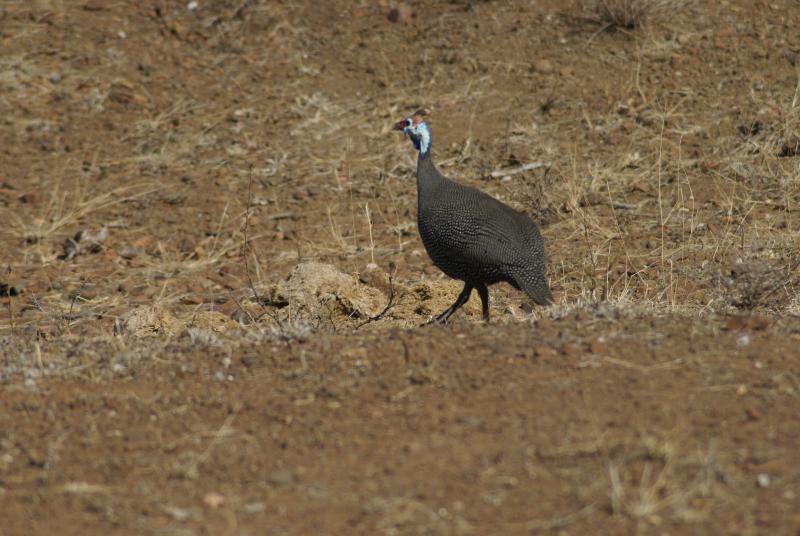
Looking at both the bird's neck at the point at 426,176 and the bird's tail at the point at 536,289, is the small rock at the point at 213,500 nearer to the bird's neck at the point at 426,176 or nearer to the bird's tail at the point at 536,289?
the bird's tail at the point at 536,289

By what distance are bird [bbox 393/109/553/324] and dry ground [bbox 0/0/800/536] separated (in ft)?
0.68

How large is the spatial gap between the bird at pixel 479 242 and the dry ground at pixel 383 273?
21cm

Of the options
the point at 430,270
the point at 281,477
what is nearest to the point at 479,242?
the point at 430,270

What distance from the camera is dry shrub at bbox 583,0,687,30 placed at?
8.96 meters

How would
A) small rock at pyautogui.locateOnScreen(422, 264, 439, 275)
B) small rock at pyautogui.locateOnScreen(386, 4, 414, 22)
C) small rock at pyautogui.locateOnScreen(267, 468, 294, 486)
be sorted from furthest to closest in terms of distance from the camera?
small rock at pyautogui.locateOnScreen(386, 4, 414, 22)
small rock at pyautogui.locateOnScreen(422, 264, 439, 275)
small rock at pyautogui.locateOnScreen(267, 468, 294, 486)

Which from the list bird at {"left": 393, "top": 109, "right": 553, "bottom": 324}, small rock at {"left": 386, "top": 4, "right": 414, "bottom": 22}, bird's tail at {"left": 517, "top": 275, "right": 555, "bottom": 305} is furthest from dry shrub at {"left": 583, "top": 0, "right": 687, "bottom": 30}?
bird's tail at {"left": 517, "top": 275, "right": 555, "bottom": 305}

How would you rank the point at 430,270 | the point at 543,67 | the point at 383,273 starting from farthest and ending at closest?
the point at 543,67 → the point at 430,270 → the point at 383,273

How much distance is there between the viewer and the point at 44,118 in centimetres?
929

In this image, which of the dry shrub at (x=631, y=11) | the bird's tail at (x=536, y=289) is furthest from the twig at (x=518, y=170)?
the bird's tail at (x=536, y=289)

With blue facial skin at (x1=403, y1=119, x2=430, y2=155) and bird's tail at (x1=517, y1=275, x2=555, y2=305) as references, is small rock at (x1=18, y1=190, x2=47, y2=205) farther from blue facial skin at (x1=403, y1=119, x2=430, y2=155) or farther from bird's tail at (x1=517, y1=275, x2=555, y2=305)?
bird's tail at (x1=517, y1=275, x2=555, y2=305)

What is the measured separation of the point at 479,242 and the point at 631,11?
4439mm

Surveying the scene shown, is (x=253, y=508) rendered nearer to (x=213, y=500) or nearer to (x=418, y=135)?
(x=213, y=500)

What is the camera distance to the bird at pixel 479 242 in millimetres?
5262

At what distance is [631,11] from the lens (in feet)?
29.5
